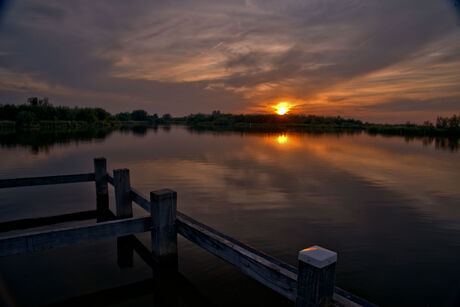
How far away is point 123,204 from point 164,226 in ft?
11.2

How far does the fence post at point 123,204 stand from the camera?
6844 millimetres

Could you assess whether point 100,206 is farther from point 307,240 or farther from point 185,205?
point 307,240

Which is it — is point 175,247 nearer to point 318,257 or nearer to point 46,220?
point 318,257


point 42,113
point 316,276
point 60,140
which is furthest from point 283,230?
point 42,113

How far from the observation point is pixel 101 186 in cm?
985

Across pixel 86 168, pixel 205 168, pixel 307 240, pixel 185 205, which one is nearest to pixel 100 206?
pixel 185 205

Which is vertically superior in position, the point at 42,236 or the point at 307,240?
the point at 42,236

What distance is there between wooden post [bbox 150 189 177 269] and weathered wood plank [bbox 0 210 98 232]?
18.9ft

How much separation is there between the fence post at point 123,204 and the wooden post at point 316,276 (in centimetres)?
533

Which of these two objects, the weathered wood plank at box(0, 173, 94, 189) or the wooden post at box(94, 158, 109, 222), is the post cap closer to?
the wooden post at box(94, 158, 109, 222)

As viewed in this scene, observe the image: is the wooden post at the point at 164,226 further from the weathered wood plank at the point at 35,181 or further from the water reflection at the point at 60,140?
the water reflection at the point at 60,140

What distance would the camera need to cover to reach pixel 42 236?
423 centimetres

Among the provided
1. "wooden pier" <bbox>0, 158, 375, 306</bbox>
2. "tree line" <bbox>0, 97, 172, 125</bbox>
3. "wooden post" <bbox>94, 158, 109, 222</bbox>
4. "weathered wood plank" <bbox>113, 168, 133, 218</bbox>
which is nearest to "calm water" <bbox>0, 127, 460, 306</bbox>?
"wooden pier" <bbox>0, 158, 375, 306</bbox>

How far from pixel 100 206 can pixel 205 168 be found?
11.2 metres
